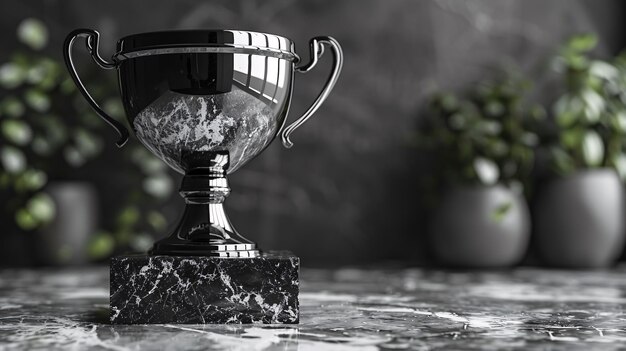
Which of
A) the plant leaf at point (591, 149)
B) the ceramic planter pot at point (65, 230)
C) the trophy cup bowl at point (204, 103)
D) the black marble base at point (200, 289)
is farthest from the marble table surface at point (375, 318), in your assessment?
the plant leaf at point (591, 149)

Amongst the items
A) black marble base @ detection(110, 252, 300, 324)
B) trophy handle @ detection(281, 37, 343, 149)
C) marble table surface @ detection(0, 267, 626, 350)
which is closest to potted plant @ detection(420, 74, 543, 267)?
marble table surface @ detection(0, 267, 626, 350)

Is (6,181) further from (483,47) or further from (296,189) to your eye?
(483,47)

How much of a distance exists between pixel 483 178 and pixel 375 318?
89cm

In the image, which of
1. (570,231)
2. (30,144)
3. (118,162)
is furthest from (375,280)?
(30,144)

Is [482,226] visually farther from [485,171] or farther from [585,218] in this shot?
[585,218]

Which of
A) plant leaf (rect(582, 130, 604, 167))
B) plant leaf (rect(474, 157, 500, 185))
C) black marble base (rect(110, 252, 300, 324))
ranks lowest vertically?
black marble base (rect(110, 252, 300, 324))

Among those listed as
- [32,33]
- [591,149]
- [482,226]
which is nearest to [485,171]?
[482,226]

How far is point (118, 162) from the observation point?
6.45 ft

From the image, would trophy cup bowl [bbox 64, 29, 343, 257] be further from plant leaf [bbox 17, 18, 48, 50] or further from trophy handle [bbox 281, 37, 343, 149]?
plant leaf [bbox 17, 18, 48, 50]

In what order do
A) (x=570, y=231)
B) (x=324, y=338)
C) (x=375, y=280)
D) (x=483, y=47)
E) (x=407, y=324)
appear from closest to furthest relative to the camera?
(x=324, y=338)
(x=407, y=324)
(x=375, y=280)
(x=570, y=231)
(x=483, y=47)

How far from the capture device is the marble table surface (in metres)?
0.83

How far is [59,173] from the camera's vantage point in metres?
1.88

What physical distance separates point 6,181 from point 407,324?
1.21m

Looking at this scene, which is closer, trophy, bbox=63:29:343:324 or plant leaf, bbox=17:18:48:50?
trophy, bbox=63:29:343:324
